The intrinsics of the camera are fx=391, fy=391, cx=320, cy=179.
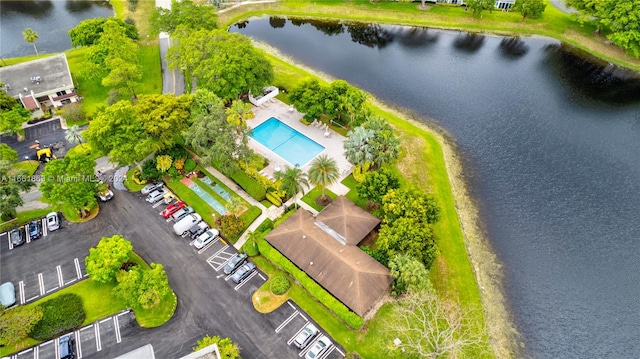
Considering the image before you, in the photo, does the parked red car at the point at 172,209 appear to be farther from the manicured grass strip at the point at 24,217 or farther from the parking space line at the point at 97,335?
the manicured grass strip at the point at 24,217

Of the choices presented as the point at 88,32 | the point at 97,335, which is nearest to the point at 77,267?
the point at 97,335

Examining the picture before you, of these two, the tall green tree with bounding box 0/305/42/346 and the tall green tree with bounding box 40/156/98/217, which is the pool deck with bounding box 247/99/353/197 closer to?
the tall green tree with bounding box 40/156/98/217

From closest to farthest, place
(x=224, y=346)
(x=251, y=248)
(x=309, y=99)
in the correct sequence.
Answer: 1. (x=224, y=346)
2. (x=251, y=248)
3. (x=309, y=99)

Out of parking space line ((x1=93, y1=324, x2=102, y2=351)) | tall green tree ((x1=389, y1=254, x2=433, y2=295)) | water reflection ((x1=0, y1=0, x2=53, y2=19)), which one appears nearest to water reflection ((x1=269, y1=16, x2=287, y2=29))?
water reflection ((x1=0, y1=0, x2=53, y2=19))

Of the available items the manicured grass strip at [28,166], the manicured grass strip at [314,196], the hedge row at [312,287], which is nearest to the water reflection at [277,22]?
the manicured grass strip at [314,196]

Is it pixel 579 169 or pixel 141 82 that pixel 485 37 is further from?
pixel 141 82

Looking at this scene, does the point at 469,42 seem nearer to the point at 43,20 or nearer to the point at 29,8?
the point at 43,20

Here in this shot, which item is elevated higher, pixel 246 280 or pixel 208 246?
pixel 208 246
